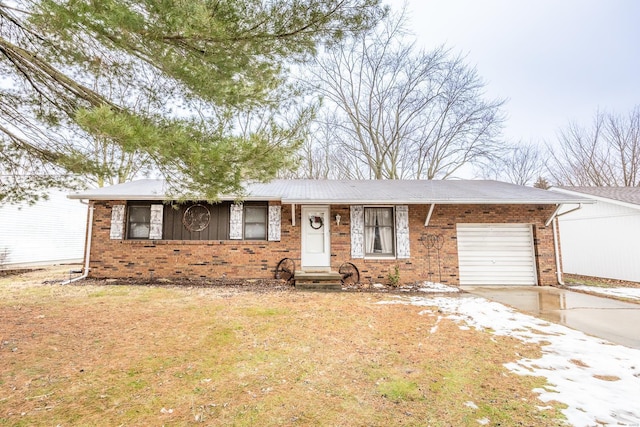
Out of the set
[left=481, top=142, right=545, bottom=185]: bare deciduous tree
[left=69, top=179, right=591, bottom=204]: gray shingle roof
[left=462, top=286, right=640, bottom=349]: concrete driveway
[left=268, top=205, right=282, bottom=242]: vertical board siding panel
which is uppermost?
[left=481, top=142, right=545, bottom=185]: bare deciduous tree

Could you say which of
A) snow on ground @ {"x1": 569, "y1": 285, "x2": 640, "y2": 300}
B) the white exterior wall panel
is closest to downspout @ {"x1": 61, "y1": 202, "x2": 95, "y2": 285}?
snow on ground @ {"x1": 569, "y1": 285, "x2": 640, "y2": 300}

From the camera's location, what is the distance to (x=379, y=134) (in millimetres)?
16984

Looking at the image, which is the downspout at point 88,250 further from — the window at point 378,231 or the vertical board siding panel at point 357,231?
the window at point 378,231

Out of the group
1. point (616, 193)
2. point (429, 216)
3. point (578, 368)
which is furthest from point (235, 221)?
point (616, 193)

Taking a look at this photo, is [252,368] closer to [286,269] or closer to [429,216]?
[286,269]

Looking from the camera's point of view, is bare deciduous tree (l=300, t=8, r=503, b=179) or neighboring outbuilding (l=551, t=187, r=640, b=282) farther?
bare deciduous tree (l=300, t=8, r=503, b=179)

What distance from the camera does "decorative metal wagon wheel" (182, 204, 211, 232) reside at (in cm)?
829

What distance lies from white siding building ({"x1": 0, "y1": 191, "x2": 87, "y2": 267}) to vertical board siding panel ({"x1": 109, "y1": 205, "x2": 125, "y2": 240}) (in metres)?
3.59

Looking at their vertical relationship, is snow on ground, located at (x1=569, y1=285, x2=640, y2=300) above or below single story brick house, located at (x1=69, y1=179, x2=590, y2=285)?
below

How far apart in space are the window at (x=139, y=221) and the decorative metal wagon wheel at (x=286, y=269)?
3987 mm

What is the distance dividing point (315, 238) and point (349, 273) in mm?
1392

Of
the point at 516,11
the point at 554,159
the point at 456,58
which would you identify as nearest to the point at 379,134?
the point at 456,58

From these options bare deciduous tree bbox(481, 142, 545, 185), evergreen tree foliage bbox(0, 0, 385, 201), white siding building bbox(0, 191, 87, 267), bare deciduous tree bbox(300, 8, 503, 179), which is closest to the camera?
evergreen tree foliage bbox(0, 0, 385, 201)

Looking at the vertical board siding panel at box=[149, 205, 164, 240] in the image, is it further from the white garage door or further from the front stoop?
the white garage door
